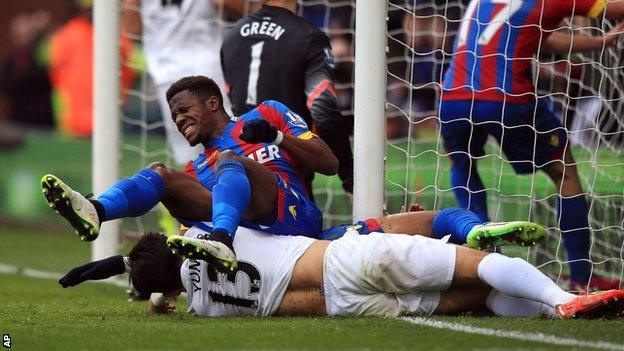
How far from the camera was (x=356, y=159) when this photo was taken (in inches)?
259

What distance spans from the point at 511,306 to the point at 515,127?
1960mm

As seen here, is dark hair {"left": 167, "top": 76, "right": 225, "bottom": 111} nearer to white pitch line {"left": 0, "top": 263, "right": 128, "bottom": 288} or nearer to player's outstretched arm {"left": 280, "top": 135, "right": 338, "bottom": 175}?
player's outstretched arm {"left": 280, "top": 135, "right": 338, "bottom": 175}

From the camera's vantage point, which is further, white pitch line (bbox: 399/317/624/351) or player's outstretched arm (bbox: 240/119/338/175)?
player's outstretched arm (bbox: 240/119/338/175)

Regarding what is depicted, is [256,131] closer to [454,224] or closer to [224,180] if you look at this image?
[224,180]

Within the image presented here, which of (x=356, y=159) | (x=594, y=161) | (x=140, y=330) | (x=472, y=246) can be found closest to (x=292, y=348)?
(x=140, y=330)

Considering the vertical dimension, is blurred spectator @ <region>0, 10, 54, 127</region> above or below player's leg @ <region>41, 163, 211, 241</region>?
above

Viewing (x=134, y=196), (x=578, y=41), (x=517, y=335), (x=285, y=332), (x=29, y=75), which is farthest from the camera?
(x=29, y=75)

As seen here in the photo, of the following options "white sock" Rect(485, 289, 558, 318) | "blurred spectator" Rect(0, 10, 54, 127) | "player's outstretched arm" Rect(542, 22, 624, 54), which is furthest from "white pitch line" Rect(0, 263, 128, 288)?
"blurred spectator" Rect(0, 10, 54, 127)

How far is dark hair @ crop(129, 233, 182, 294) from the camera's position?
5762 millimetres

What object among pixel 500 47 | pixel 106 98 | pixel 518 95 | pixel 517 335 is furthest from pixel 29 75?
pixel 517 335

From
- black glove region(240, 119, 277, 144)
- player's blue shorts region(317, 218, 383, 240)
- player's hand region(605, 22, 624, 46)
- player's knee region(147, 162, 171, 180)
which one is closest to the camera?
black glove region(240, 119, 277, 144)

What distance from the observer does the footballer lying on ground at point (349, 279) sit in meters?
5.34

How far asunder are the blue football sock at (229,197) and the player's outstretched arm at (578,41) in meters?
2.50

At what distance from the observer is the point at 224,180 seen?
18.0 ft
